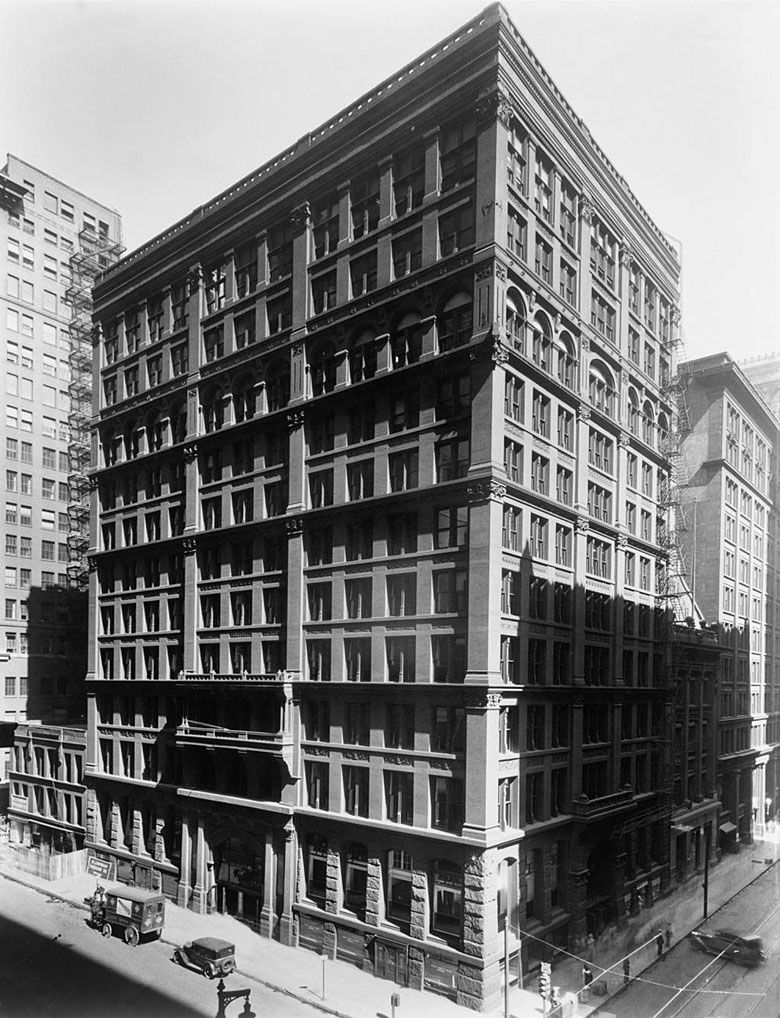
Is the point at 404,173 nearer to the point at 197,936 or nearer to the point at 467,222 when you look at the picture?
the point at 467,222

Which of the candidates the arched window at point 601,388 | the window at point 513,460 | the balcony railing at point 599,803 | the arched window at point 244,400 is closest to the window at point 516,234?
the window at point 513,460

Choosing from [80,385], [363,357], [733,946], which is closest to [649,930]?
[733,946]

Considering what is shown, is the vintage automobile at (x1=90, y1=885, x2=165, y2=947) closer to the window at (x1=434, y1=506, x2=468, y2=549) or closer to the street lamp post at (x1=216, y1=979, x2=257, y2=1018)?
the street lamp post at (x1=216, y1=979, x2=257, y2=1018)

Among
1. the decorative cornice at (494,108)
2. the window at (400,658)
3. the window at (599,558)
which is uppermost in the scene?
the decorative cornice at (494,108)

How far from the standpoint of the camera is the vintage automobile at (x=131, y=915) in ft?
130

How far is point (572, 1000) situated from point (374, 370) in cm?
3022

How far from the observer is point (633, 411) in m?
50.1

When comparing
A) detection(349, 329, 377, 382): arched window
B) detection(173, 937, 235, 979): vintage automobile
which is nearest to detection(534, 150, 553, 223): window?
detection(349, 329, 377, 382): arched window

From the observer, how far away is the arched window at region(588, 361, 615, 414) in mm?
45625

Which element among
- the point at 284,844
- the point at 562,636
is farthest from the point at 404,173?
the point at 284,844

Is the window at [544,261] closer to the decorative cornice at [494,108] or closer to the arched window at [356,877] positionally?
the decorative cornice at [494,108]

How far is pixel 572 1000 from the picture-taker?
33062mm

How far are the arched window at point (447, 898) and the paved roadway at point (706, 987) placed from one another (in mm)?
7215

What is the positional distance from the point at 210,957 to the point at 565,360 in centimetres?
3411
